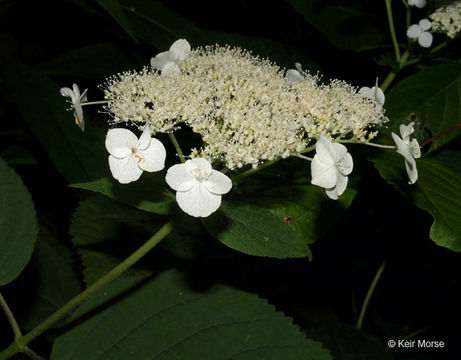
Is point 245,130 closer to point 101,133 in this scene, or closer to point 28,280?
point 101,133

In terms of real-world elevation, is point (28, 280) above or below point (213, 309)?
below

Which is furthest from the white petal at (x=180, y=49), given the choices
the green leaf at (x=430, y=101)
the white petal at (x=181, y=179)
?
the green leaf at (x=430, y=101)

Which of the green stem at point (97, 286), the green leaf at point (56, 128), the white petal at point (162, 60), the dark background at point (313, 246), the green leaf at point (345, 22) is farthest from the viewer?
the green leaf at point (345, 22)

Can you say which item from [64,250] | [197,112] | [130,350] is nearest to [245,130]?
[197,112]

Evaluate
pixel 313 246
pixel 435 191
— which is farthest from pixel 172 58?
pixel 313 246

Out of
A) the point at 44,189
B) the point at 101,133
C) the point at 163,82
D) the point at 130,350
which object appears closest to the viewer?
the point at 163,82

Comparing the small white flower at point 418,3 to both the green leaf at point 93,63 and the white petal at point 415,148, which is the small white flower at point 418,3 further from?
the green leaf at point 93,63
